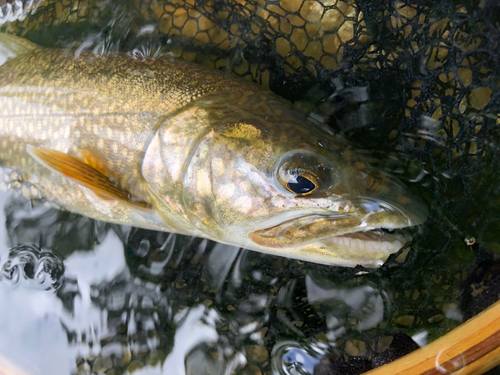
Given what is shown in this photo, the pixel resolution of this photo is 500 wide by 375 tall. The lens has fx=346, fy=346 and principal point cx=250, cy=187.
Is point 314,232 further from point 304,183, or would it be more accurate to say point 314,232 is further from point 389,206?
point 389,206

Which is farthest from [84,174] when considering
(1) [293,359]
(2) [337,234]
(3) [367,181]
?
(1) [293,359]

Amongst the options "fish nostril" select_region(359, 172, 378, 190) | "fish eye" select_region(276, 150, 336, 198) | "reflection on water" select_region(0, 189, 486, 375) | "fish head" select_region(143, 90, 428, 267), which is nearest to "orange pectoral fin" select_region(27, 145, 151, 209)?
"fish head" select_region(143, 90, 428, 267)

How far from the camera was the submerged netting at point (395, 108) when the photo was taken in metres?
1.90

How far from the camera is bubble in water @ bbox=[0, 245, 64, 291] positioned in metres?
2.55

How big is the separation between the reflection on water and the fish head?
1.92ft

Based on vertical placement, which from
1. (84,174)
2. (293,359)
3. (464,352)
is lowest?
(293,359)

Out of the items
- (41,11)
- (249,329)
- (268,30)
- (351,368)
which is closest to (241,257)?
(249,329)

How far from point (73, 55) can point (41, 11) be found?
852 millimetres

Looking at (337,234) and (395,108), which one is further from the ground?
(395,108)

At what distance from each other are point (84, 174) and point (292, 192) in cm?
114

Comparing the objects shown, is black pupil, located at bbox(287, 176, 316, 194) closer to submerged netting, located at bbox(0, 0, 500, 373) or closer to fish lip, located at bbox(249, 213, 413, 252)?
fish lip, located at bbox(249, 213, 413, 252)

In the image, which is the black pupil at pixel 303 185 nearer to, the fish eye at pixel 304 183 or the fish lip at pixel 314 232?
the fish eye at pixel 304 183

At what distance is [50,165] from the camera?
1.88 metres

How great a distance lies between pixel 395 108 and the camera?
6.75 ft
